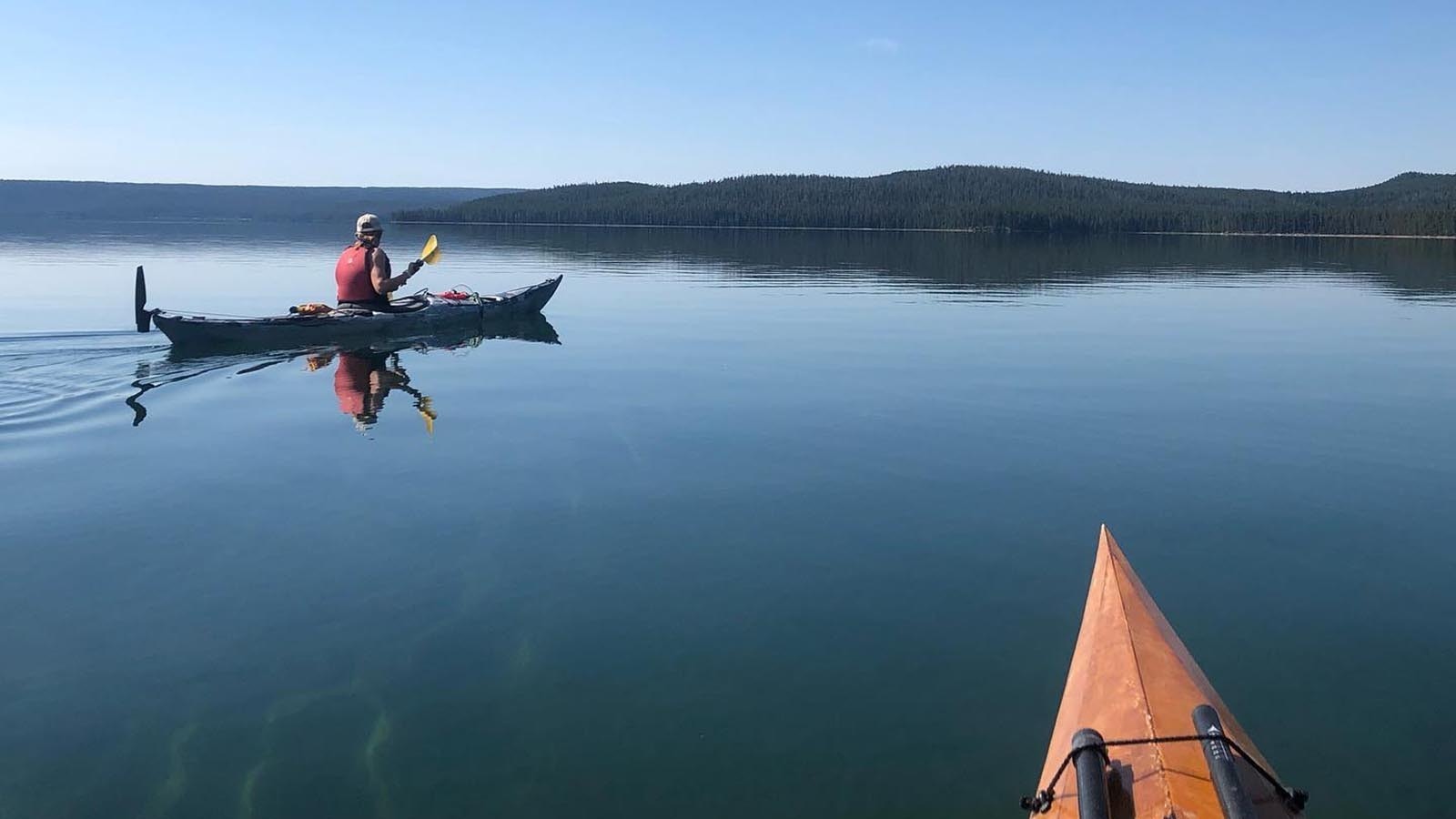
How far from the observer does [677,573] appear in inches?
391

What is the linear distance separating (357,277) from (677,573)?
54.0 feet

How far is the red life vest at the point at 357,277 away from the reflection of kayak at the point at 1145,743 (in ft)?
67.5

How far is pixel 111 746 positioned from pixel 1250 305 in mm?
36763

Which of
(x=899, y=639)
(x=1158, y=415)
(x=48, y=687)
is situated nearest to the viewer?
(x=48, y=687)

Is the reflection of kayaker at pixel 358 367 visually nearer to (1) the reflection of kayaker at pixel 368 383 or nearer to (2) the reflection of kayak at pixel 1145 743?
(1) the reflection of kayaker at pixel 368 383

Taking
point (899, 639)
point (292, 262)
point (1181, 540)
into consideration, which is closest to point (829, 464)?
point (1181, 540)

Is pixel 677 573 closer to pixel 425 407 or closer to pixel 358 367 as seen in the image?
pixel 425 407

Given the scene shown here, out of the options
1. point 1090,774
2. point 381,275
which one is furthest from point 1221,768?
point 381,275

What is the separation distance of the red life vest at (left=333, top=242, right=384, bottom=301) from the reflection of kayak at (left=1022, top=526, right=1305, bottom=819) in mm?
20572

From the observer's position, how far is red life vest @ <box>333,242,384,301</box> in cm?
2362

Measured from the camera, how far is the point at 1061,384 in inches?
769

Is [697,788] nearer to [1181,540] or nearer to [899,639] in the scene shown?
[899,639]

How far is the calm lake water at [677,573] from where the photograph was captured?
670 centimetres

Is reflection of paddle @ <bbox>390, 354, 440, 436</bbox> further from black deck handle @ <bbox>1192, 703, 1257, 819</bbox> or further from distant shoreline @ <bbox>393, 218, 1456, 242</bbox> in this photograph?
distant shoreline @ <bbox>393, 218, 1456, 242</bbox>
